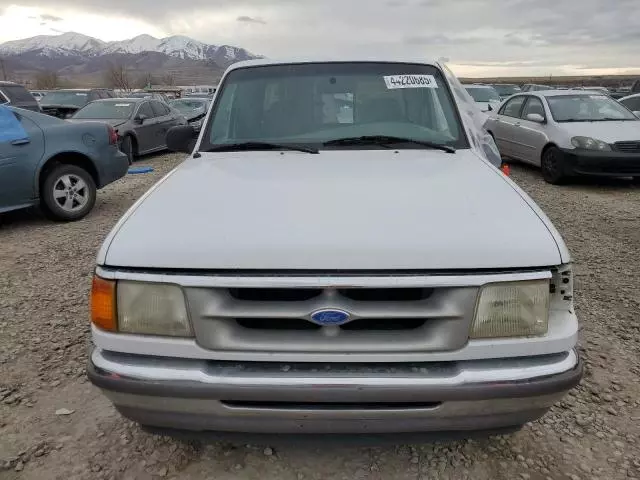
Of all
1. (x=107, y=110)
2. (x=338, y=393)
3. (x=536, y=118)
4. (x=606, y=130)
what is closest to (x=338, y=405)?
(x=338, y=393)

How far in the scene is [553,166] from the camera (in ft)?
29.7

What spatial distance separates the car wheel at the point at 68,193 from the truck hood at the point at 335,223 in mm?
4635

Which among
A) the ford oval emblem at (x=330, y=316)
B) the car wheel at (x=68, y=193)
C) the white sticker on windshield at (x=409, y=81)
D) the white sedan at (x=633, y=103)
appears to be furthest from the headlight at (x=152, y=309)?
the white sedan at (x=633, y=103)

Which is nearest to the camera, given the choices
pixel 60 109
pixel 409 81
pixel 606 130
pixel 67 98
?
pixel 409 81

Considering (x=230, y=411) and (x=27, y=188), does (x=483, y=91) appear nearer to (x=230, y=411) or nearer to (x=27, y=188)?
(x=27, y=188)

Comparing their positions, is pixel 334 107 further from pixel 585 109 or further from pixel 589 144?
pixel 585 109

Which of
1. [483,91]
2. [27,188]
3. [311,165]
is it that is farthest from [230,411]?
[483,91]

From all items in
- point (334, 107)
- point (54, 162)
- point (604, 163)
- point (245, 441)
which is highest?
point (334, 107)

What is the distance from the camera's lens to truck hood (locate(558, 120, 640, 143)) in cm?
855

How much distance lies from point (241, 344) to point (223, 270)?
0.89 ft

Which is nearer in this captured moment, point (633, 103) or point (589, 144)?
point (589, 144)

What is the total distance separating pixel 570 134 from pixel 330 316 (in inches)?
327

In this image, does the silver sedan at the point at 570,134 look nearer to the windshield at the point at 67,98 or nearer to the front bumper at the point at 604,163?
the front bumper at the point at 604,163

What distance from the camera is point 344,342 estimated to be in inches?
75.0
